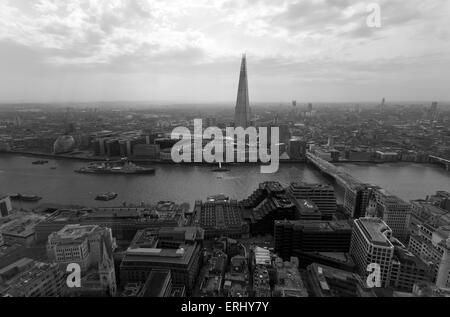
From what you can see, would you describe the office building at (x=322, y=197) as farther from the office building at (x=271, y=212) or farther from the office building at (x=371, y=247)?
the office building at (x=371, y=247)

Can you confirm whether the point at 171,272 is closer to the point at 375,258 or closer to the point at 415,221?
the point at 375,258

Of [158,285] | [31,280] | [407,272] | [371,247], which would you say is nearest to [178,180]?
[31,280]

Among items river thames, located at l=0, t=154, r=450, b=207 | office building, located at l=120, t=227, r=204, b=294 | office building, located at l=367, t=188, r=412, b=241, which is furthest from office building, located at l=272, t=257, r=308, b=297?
river thames, located at l=0, t=154, r=450, b=207

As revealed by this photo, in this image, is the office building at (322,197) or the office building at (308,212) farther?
the office building at (322,197)

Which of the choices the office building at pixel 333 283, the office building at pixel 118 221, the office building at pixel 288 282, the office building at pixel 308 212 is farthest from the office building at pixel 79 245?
the office building at pixel 308 212

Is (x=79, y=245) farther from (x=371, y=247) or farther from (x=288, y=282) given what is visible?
(x=371, y=247)

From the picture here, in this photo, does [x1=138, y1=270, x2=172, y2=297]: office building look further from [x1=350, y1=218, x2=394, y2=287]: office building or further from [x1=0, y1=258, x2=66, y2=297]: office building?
[x1=350, y1=218, x2=394, y2=287]: office building
